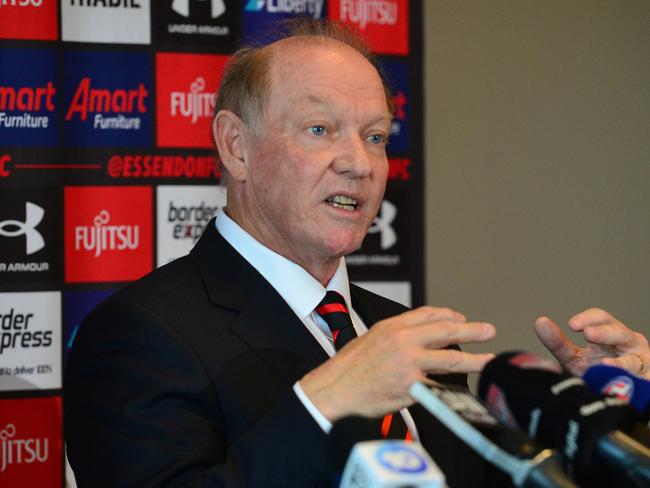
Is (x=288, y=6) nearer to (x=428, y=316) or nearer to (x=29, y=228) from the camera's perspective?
(x=29, y=228)

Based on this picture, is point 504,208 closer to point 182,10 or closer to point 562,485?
point 182,10

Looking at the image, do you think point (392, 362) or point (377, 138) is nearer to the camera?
point (392, 362)

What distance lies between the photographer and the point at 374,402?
1.33 m

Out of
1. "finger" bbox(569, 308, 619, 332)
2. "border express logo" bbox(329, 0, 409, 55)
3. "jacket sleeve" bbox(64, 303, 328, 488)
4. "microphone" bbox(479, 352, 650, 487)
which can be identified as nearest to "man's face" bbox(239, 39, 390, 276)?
"jacket sleeve" bbox(64, 303, 328, 488)

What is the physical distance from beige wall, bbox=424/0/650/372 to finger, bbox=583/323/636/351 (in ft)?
6.79

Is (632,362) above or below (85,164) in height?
below

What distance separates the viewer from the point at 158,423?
150 centimetres

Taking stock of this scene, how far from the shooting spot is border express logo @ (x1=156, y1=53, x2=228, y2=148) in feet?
10.6

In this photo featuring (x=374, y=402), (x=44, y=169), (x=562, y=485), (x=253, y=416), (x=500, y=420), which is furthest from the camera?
(x=44, y=169)

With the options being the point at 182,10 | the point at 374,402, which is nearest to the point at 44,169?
the point at 182,10

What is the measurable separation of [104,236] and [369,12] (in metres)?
1.29

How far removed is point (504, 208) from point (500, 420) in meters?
2.89

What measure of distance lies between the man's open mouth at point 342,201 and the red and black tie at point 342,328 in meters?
0.18

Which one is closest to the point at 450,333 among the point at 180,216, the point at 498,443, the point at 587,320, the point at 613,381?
the point at 613,381
